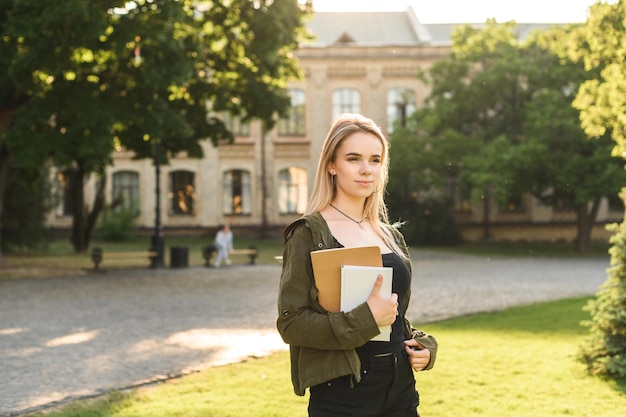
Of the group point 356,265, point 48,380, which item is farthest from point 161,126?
point 356,265

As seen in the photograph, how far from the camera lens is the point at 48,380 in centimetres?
838

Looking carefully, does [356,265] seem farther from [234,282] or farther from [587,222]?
[587,222]

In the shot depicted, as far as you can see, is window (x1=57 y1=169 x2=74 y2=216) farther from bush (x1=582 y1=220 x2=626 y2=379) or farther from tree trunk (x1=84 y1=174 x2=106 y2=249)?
bush (x1=582 y1=220 x2=626 y2=379)

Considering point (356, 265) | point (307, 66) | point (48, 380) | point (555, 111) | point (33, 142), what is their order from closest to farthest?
point (356, 265) → point (48, 380) → point (33, 142) → point (555, 111) → point (307, 66)

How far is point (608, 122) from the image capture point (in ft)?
38.3

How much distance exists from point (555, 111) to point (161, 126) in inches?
732

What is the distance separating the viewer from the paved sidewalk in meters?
8.75

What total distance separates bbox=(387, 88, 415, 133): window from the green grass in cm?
3682

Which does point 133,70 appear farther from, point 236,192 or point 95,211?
point 236,192

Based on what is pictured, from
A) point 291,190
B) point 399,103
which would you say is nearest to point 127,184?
point 291,190

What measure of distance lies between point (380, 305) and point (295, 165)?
44.0 metres

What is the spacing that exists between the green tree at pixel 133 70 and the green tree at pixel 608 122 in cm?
995

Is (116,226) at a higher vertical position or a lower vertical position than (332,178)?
lower

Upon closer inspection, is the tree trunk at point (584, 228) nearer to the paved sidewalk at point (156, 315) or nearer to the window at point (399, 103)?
the paved sidewalk at point (156, 315)
